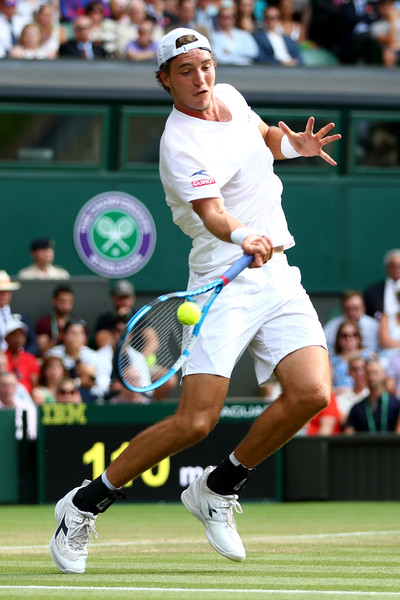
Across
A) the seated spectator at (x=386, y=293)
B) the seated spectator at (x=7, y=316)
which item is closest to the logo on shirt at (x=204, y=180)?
the seated spectator at (x=7, y=316)

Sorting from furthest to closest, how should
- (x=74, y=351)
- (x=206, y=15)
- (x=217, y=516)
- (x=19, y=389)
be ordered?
(x=206, y=15) → (x=74, y=351) → (x=19, y=389) → (x=217, y=516)

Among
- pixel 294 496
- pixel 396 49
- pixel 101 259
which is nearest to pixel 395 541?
pixel 294 496

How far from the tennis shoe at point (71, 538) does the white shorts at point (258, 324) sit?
2.61 ft

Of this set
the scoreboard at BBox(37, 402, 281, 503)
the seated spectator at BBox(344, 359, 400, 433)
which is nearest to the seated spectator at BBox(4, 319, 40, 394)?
the scoreboard at BBox(37, 402, 281, 503)

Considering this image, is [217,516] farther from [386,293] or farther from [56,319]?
[386,293]

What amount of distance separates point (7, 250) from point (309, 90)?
4.25m

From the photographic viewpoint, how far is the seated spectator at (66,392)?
11867 mm

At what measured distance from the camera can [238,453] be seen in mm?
6012

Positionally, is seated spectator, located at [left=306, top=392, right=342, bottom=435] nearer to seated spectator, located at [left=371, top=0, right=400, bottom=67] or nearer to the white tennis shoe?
seated spectator, located at [left=371, top=0, right=400, bottom=67]

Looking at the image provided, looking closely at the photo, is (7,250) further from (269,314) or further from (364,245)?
(269,314)

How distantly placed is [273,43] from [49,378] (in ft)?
20.5

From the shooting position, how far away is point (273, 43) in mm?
16531

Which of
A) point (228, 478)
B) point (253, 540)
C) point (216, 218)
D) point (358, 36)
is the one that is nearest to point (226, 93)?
point (216, 218)

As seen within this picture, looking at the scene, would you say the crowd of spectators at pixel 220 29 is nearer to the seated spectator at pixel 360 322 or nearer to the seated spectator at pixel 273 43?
the seated spectator at pixel 273 43
